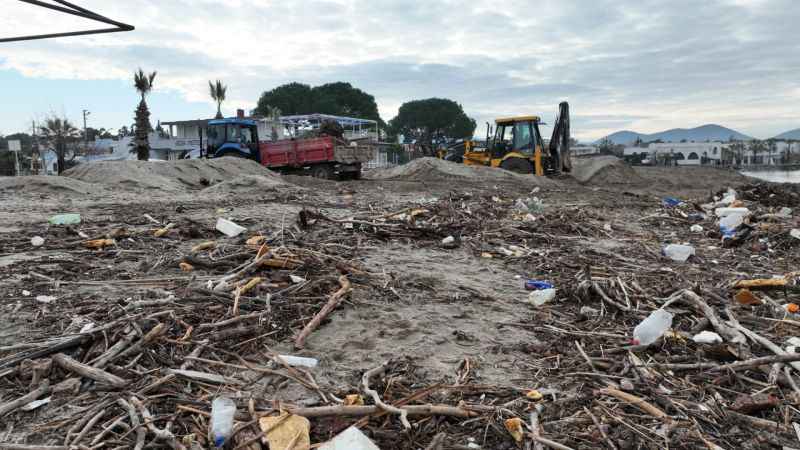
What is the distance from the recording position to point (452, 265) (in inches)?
208

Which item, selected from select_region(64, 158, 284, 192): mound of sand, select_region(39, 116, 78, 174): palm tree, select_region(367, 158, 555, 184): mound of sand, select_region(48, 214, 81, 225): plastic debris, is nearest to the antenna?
→ select_region(48, 214, 81, 225): plastic debris

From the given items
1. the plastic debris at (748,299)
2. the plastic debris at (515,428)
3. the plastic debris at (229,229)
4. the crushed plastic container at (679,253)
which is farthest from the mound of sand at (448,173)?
the plastic debris at (515,428)

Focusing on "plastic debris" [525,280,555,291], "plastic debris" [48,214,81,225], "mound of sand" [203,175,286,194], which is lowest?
"plastic debris" [525,280,555,291]

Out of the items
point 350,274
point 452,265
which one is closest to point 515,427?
point 350,274

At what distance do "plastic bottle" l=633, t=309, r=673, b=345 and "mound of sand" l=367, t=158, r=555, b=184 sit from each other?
14114 mm

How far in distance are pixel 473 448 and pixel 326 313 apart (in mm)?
1576

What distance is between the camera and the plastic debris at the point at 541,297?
4.10 meters

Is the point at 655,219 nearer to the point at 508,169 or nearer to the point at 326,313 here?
the point at 326,313

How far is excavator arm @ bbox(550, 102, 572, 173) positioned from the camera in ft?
62.7

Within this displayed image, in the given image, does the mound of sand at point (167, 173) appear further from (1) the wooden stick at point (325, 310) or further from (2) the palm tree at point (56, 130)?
(2) the palm tree at point (56, 130)

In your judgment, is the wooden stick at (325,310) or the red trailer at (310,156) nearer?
the wooden stick at (325,310)

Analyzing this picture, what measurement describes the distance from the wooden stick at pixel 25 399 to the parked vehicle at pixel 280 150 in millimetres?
16172

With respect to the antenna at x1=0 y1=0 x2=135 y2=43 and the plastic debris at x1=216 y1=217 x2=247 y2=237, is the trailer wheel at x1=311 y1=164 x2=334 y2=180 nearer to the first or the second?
the plastic debris at x1=216 y1=217 x2=247 y2=237

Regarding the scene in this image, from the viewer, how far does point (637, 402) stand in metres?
2.51
